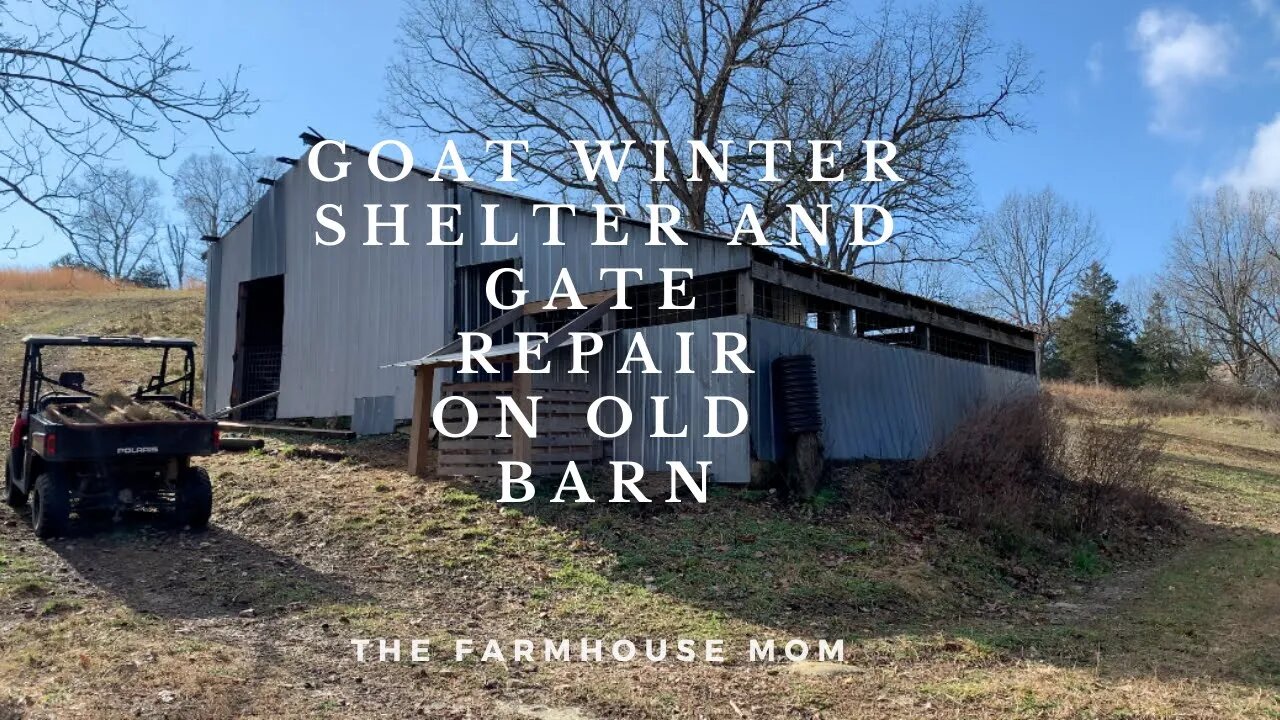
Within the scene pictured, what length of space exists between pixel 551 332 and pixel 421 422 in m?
3.10

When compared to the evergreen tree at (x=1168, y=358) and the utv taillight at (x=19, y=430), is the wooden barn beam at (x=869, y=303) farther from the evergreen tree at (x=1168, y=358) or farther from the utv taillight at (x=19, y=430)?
the evergreen tree at (x=1168, y=358)

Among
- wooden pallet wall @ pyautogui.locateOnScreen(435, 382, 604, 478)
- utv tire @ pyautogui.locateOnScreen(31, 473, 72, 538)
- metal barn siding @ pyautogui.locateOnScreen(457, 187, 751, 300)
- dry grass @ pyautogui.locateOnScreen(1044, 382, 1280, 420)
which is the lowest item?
utv tire @ pyautogui.locateOnScreen(31, 473, 72, 538)

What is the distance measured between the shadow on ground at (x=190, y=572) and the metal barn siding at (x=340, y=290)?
6.48 metres

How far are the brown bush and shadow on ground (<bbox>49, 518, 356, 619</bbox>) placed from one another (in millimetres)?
7622

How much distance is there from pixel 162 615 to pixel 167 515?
12.5 feet

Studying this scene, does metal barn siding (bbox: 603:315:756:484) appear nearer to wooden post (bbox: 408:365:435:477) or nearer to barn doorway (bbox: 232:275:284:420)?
wooden post (bbox: 408:365:435:477)

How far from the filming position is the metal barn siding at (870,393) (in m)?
12.3

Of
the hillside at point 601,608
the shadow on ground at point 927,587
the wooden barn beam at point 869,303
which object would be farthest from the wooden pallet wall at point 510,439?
the wooden barn beam at point 869,303

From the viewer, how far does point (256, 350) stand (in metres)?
22.0

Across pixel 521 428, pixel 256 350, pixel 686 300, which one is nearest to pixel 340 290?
pixel 256 350

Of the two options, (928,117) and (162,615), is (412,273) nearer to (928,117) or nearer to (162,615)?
(162,615)

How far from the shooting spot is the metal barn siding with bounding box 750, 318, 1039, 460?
40.3ft

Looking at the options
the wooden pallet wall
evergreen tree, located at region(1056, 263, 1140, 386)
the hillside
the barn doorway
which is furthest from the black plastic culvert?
evergreen tree, located at region(1056, 263, 1140, 386)

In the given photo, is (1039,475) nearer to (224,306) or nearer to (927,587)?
(927,587)
